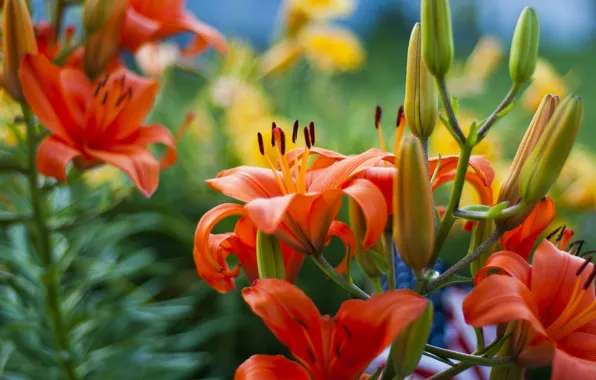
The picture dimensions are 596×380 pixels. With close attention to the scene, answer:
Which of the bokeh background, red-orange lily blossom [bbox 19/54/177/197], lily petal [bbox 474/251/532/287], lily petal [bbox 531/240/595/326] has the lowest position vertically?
the bokeh background

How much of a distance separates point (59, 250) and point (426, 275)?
54 centimetres

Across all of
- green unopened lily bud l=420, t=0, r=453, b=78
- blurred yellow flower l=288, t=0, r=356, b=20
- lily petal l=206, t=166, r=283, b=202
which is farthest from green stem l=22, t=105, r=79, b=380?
blurred yellow flower l=288, t=0, r=356, b=20

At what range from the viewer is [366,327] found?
1.08 feet

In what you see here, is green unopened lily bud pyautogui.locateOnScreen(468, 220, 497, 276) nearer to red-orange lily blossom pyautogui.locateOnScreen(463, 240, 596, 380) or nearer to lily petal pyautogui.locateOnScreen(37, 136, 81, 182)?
red-orange lily blossom pyautogui.locateOnScreen(463, 240, 596, 380)

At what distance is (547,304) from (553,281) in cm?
1

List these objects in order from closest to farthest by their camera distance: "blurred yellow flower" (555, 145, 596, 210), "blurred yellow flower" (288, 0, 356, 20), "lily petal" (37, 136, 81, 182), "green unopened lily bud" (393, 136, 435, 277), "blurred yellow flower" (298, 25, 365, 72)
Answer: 1. "green unopened lily bud" (393, 136, 435, 277)
2. "lily petal" (37, 136, 81, 182)
3. "blurred yellow flower" (555, 145, 596, 210)
4. "blurred yellow flower" (288, 0, 356, 20)
5. "blurred yellow flower" (298, 25, 365, 72)

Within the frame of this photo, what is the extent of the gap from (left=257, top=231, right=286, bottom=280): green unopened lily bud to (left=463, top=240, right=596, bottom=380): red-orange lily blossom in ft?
0.33

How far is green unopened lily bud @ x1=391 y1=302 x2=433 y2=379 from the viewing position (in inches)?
12.6

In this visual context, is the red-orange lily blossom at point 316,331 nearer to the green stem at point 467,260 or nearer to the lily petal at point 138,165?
the green stem at point 467,260

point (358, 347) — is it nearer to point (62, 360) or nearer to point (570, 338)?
point (570, 338)

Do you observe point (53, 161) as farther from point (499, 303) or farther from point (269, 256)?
point (499, 303)

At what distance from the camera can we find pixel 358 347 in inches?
13.3

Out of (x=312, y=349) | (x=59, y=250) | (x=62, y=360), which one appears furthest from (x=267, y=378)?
(x=59, y=250)

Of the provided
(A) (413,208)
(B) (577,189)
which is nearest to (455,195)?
(A) (413,208)
